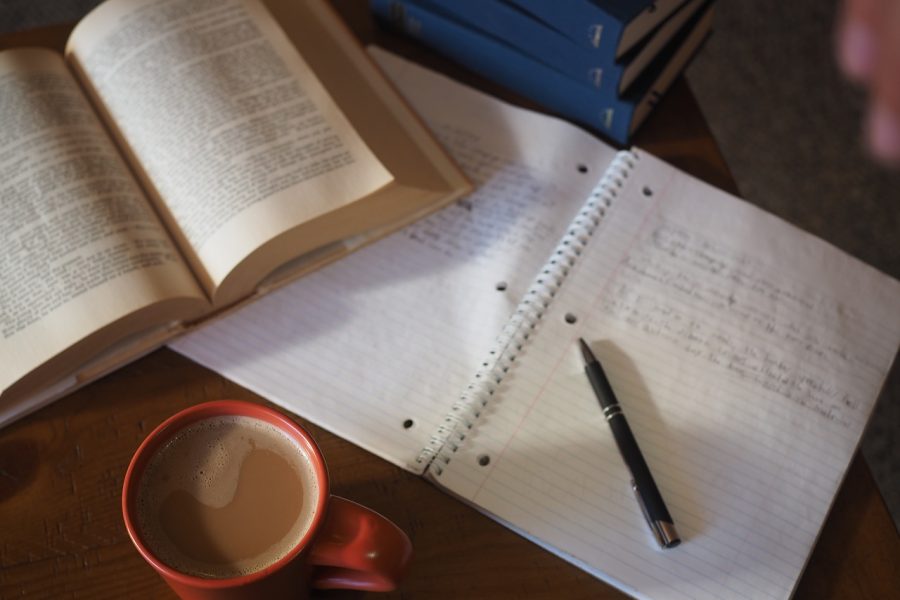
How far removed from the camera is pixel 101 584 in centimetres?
53

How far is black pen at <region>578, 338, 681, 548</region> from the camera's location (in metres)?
0.54

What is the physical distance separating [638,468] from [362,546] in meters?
0.21

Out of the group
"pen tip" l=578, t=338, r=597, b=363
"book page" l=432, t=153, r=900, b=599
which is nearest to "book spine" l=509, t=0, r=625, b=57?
"book page" l=432, t=153, r=900, b=599

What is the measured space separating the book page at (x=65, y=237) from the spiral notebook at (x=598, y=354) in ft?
0.23

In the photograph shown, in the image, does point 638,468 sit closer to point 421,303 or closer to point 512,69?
point 421,303

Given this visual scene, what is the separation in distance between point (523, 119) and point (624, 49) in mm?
113

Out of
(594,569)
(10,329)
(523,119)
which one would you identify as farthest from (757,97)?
(10,329)

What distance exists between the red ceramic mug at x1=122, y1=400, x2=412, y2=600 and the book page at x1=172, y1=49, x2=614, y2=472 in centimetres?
12

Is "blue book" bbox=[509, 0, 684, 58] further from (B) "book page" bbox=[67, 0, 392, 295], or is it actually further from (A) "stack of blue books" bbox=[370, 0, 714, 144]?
(B) "book page" bbox=[67, 0, 392, 295]

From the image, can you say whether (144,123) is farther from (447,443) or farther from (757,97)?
(757,97)

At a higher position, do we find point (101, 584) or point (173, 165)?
point (173, 165)

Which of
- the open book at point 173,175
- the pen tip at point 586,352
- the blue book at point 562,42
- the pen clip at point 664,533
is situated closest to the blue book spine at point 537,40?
the blue book at point 562,42

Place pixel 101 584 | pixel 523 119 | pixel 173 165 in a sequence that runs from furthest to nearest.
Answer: pixel 523 119, pixel 173 165, pixel 101 584

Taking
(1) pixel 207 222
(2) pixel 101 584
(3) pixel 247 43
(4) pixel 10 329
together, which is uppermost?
(3) pixel 247 43
